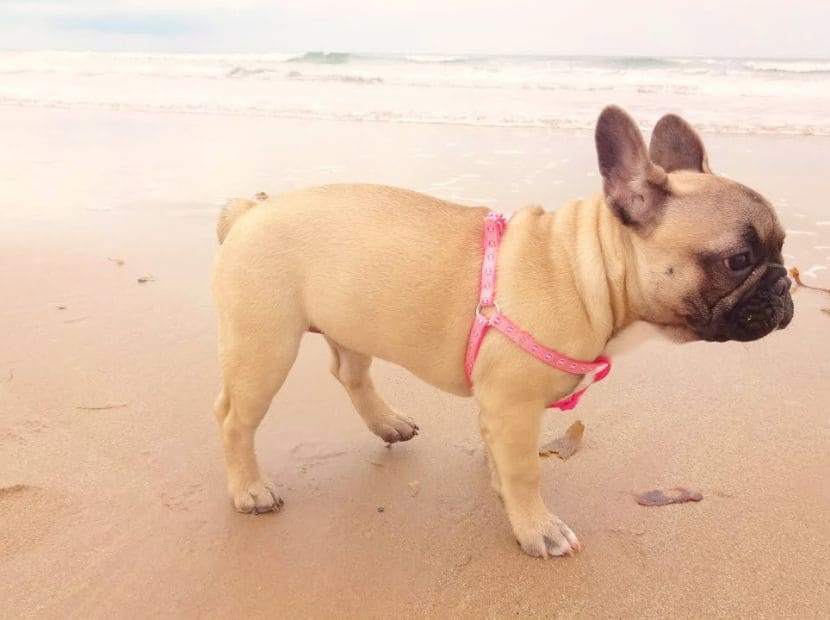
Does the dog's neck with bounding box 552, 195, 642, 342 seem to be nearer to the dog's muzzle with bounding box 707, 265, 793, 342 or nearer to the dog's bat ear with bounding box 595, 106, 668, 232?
the dog's bat ear with bounding box 595, 106, 668, 232

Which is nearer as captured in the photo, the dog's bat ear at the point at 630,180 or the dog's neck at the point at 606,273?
the dog's bat ear at the point at 630,180

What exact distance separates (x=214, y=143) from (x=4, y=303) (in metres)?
6.83

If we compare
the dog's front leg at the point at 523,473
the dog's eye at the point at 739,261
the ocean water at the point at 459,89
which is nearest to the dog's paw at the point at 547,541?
the dog's front leg at the point at 523,473

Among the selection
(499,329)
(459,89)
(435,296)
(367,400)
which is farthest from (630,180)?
(459,89)

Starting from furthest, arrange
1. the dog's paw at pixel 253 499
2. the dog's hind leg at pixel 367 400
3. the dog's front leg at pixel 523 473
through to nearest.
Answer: the dog's hind leg at pixel 367 400
the dog's paw at pixel 253 499
the dog's front leg at pixel 523 473

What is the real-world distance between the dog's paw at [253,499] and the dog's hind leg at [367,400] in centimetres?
67

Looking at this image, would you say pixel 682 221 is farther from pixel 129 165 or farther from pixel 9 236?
pixel 129 165

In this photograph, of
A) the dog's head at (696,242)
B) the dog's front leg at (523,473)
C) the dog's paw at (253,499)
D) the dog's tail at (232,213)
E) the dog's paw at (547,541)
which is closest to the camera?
the dog's head at (696,242)

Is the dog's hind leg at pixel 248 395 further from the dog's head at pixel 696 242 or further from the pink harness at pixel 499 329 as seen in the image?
the dog's head at pixel 696 242

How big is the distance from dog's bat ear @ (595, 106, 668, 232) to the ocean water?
10.9 metres

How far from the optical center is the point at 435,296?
Result: 2.99m

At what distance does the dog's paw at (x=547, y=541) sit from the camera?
302 cm

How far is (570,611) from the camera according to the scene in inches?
108

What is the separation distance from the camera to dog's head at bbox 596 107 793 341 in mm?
2574
